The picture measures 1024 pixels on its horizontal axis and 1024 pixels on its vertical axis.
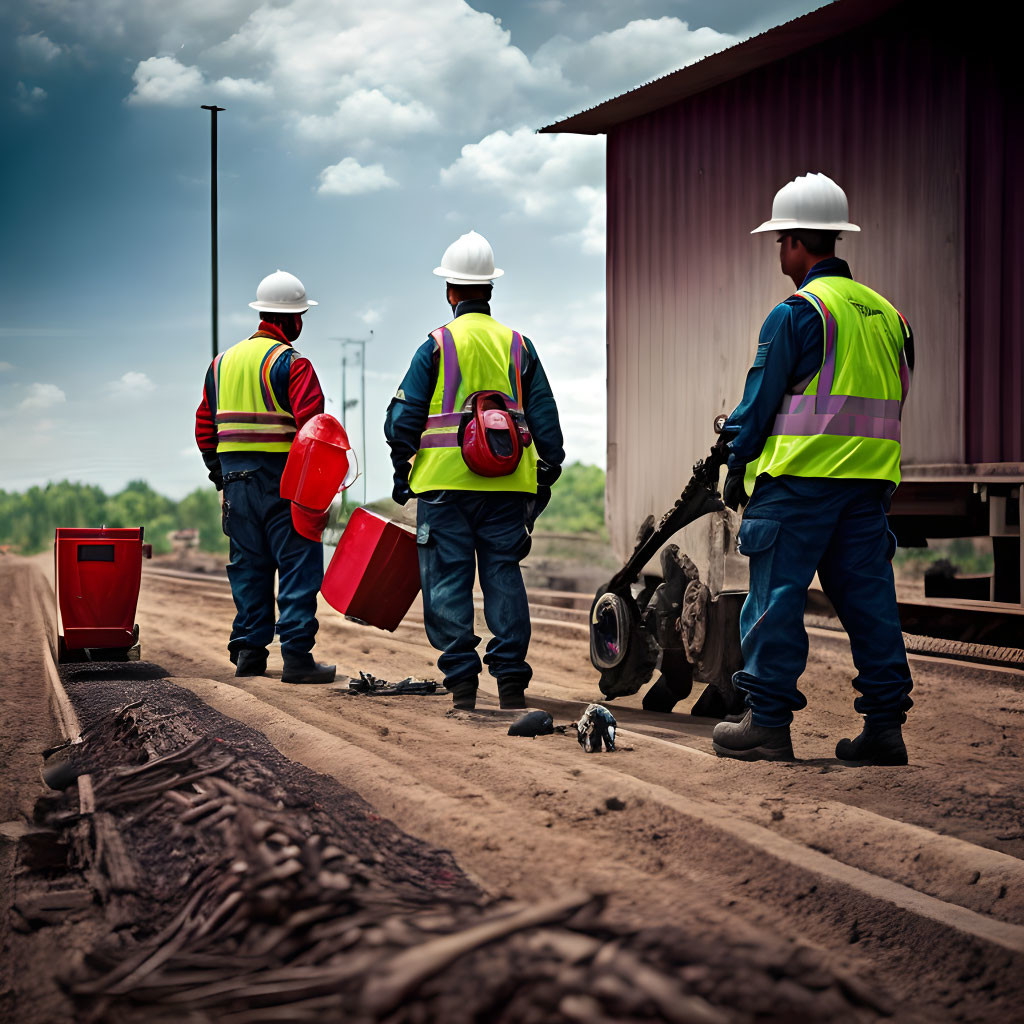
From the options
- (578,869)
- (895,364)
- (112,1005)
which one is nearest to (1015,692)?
(895,364)

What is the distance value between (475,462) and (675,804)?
8.03 ft

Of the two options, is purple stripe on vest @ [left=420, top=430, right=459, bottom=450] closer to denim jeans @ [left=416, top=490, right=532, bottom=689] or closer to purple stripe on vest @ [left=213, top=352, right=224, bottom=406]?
denim jeans @ [left=416, top=490, right=532, bottom=689]

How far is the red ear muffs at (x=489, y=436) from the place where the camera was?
18.0 feet

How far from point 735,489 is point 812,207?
1.23m

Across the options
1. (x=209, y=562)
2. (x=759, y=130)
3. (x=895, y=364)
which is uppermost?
(x=759, y=130)

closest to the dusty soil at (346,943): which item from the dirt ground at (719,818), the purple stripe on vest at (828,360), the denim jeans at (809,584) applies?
the dirt ground at (719,818)

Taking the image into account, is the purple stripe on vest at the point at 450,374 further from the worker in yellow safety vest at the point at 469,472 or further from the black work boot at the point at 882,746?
the black work boot at the point at 882,746

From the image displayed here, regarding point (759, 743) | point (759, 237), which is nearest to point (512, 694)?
point (759, 743)

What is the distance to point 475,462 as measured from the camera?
5.50 metres

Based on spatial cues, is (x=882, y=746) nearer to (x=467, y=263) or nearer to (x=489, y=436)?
(x=489, y=436)

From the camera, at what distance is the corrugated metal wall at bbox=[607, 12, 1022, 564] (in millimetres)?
7977

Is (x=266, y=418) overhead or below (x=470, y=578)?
overhead

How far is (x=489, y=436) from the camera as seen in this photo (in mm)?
5488

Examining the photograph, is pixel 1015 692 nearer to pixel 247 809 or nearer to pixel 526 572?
pixel 247 809
